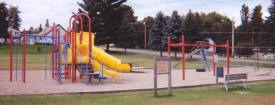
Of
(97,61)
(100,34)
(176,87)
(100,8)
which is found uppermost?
(100,8)

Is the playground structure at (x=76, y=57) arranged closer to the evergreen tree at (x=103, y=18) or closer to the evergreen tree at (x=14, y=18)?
the evergreen tree at (x=103, y=18)

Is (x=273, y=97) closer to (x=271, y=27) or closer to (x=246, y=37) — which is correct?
(x=271, y=27)

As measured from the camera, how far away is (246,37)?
62812 mm

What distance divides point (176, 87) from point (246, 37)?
5571 centimetres

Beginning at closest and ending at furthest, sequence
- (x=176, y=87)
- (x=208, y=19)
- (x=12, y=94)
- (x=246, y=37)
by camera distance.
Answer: (x=12, y=94) < (x=176, y=87) < (x=246, y=37) < (x=208, y=19)

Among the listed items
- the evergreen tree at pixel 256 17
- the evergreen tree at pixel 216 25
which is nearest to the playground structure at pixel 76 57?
the evergreen tree at pixel 216 25

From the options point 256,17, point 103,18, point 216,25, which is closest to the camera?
point 103,18

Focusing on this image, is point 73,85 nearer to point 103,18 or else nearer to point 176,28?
point 176,28

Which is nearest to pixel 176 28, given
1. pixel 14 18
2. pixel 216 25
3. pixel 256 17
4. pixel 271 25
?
pixel 271 25

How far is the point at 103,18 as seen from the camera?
47.9 metres

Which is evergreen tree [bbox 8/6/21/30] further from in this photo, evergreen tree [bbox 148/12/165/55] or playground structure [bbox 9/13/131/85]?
playground structure [bbox 9/13/131/85]

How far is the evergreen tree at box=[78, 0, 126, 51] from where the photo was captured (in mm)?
47438

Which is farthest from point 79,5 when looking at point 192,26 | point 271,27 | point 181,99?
point 181,99

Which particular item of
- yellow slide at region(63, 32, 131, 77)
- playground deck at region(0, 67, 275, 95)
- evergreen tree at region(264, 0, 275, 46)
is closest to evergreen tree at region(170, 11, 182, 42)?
evergreen tree at region(264, 0, 275, 46)
